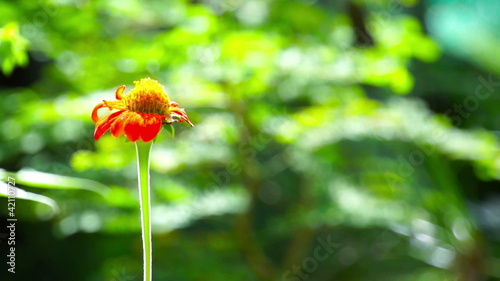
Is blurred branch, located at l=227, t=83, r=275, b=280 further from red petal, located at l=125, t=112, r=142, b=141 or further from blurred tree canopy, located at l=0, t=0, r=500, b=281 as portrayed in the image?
red petal, located at l=125, t=112, r=142, b=141

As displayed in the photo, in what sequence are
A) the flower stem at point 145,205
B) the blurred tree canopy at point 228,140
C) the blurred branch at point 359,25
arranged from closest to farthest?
the flower stem at point 145,205, the blurred tree canopy at point 228,140, the blurred branch at point 359,25

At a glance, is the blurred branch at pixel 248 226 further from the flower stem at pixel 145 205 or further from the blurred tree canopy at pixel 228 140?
the flower stem at pixel 145 205

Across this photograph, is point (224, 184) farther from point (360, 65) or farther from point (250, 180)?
point (360, 65)

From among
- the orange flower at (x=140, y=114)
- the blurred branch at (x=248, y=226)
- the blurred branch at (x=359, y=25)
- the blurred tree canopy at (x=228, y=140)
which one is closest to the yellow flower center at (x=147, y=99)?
the orange flower at (x=140, y=114)

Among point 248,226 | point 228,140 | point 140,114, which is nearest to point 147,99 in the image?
point 140,114

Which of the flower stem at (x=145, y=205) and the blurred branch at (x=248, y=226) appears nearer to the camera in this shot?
the flower stem at (x=145, y=205)

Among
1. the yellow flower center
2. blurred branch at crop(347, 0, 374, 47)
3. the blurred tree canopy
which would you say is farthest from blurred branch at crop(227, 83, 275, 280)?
the yellow flower center

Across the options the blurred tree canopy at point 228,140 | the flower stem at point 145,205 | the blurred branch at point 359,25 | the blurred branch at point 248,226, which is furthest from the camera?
the blurred branch at point 359,25

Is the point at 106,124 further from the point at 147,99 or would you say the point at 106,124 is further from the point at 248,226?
the point at 248,226
